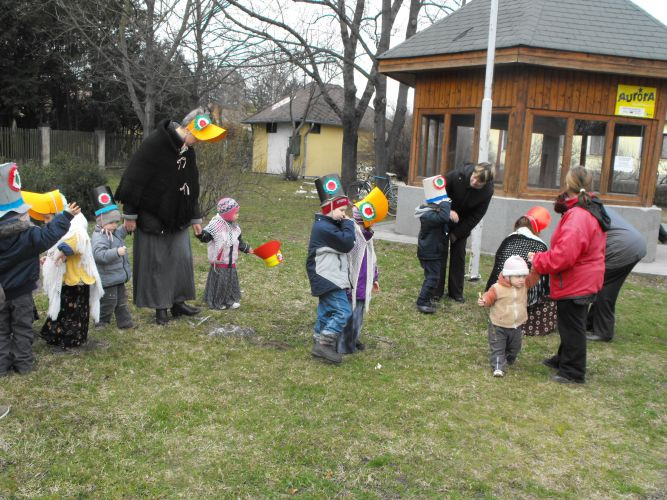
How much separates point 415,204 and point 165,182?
7.47m

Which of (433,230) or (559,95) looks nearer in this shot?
(433,230)

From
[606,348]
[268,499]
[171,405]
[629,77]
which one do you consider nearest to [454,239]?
[606,348]

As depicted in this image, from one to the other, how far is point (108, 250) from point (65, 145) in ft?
79.3

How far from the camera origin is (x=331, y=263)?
5383 millimetres

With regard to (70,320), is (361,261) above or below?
above

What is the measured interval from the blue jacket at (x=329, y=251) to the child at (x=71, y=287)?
72.5 inches

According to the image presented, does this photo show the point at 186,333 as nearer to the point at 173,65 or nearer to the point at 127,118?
the point at 173,65

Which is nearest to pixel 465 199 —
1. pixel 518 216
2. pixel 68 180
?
pixel 518 216

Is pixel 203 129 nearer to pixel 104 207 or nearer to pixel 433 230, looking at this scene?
pixel 104 207

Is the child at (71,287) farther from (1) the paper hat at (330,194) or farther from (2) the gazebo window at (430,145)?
(2) the gazebo window at (430,145)

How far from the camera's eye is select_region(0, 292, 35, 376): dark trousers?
15.5 ft

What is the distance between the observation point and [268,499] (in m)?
3.41

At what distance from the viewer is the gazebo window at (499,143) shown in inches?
450

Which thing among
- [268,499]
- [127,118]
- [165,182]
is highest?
[127,118]
